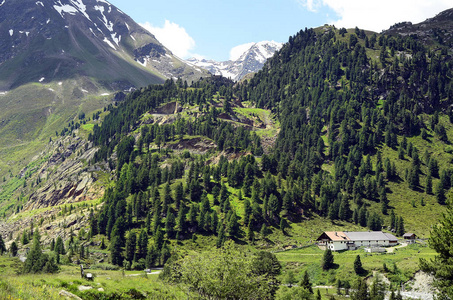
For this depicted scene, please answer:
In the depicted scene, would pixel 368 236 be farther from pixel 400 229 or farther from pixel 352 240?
pixel 400 229

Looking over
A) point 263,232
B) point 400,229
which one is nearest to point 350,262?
point 263,232

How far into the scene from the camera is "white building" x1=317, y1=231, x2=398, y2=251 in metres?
124

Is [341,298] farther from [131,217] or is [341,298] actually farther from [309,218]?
[131,217]

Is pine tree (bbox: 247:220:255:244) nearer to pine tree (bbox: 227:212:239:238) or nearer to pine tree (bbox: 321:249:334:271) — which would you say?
pine tree (bbox: 227:212:239:238)

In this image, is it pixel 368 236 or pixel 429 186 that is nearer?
pixel 368 236

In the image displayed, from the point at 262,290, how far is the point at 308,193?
13611 cm

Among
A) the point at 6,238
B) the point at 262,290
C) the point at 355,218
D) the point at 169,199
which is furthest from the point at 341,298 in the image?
the point at 6,238

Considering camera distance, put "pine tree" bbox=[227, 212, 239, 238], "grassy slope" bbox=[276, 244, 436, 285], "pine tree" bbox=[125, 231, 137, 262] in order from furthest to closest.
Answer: "pine tree" bbox=[227, 212, 239, 238], "pine tree" bbox=[125, 231, 137, 262], "grassy slope" bbox=[276, 244, 436, 285]

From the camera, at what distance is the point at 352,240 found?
127 metres

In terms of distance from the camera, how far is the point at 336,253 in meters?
118

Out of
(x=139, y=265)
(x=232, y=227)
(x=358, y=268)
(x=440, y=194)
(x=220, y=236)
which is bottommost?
(x=139, y=265)

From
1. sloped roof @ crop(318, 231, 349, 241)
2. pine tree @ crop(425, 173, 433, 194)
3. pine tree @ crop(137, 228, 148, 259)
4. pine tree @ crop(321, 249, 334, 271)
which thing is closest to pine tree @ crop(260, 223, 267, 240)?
sloped roof @ crop(318, 231, 349, 241)

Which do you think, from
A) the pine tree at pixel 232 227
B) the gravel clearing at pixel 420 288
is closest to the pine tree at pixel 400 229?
the gravel clearing at pixel 420 288

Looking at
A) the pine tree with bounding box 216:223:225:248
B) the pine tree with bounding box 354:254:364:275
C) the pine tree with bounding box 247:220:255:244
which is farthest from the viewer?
the pine tree with bounding box 247:220:255:244
